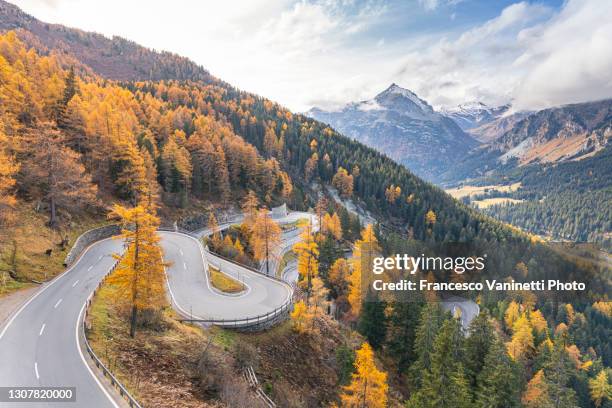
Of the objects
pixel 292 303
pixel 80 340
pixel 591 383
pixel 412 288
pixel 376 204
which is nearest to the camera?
pixel 80 340

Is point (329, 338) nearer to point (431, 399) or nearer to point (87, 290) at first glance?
point (431, 399)

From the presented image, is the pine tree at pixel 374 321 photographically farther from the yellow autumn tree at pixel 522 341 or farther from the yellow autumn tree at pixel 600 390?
the yellow autumn tree at pixel 600 390

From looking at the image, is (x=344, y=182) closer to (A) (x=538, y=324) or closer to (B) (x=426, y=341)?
(A) (x=538, y=324)

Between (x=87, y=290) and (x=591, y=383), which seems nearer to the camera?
(x=87, y=290)

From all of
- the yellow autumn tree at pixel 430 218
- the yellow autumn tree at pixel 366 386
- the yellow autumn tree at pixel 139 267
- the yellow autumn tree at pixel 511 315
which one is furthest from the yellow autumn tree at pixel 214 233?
the yellow autumn tree at pixel 430 218

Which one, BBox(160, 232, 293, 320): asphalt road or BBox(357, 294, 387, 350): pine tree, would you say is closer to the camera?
BBox(160, 232, 293, 320): asphalt road

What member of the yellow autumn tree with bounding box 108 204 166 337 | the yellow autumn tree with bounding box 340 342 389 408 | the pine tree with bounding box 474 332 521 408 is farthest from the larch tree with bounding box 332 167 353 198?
the yellow autumn tree with bounding box 108 204 166 337

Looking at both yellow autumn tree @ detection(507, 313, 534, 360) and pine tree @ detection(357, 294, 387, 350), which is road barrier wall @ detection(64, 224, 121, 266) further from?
yellow autumn tree @ detection(507, 313, 534, 360)

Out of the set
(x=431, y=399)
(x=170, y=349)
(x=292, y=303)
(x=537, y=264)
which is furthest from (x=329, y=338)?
(x=537, y=264)
